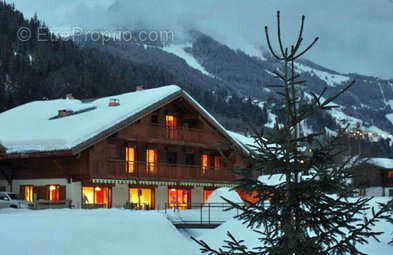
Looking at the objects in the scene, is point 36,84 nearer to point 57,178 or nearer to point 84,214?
point 57,178

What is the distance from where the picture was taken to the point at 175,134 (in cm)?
4266

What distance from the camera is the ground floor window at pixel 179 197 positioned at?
41959 mm

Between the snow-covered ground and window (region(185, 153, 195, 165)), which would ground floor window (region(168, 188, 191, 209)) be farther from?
the snow-covered ground

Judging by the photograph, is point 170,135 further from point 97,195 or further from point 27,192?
point 27,192

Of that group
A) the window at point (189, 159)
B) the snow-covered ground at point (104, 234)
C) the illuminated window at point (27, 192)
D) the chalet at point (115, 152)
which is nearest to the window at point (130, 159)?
the chalet at point (115, 152)

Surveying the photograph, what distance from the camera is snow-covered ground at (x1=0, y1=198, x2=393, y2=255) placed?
23266mm

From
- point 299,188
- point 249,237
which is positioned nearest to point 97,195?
point 249,237

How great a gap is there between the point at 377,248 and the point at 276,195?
1706 centimetres

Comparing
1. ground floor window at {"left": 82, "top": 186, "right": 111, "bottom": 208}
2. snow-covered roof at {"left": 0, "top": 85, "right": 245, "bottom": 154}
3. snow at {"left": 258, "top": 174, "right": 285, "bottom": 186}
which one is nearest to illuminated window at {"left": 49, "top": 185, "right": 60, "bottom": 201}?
ground floor window at {"left": 82, "top": 186, "right": 111, "bottom": 208}

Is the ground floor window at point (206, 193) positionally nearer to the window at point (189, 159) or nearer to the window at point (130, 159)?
the window at point (189, 159)

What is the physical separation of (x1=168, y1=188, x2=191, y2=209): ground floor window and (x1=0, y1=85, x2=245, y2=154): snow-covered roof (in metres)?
4.95

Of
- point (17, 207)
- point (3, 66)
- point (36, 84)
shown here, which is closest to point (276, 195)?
point (17, 207)

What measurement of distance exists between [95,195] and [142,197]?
3.82 metres

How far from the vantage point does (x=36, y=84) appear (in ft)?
287
